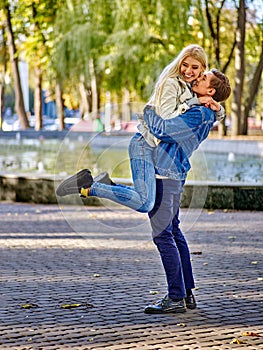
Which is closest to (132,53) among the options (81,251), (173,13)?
(173,13)

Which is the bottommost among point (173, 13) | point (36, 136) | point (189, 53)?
point (36, 136)

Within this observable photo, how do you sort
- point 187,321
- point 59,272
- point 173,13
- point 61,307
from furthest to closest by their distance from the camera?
point 173,13 < point 59,272 < point 61,307 < point 187,321

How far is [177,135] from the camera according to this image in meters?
5.79

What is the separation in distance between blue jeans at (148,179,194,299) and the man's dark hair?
63 centimetres

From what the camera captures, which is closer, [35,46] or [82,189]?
[82,189]

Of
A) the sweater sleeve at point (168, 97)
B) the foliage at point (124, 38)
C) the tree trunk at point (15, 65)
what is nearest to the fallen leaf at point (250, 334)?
the sweater sleeve at point (168, 97)

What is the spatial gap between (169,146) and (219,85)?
0.52 m

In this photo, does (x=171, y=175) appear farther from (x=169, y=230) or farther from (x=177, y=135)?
(x=169, y=230)

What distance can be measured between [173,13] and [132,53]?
87.9 inches

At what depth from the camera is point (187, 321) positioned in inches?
228

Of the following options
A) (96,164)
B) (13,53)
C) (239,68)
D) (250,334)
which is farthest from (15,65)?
(250,334)

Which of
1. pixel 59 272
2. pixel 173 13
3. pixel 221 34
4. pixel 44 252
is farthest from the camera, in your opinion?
pixel 221 34

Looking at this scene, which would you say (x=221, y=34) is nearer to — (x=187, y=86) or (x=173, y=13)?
(x=173, y=13)

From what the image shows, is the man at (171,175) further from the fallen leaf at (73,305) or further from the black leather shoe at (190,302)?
the fallen leaf at (73,305)
